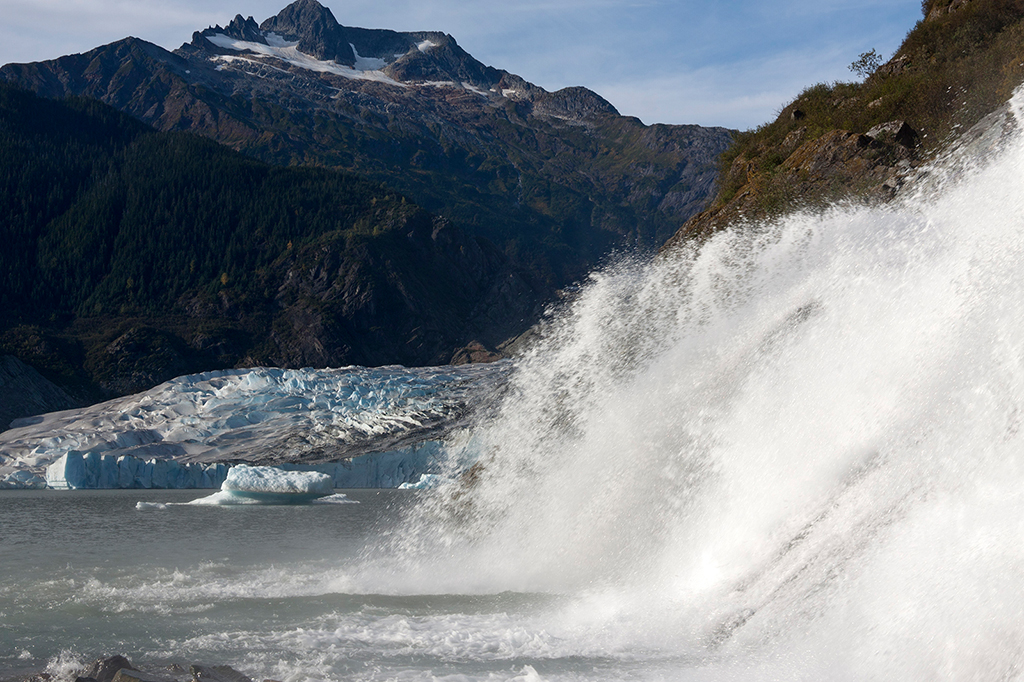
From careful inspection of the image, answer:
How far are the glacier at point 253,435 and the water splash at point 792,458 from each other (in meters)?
60.6

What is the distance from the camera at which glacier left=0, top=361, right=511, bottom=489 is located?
79.1 m

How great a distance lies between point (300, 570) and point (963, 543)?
17.7m

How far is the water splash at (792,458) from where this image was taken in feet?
29.9

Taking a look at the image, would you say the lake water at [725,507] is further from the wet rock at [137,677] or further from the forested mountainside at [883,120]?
the forested mountainside at [883,120]

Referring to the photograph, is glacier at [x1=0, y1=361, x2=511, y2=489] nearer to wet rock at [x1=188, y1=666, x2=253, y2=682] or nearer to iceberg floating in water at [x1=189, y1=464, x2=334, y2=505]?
iceberg floating in water at [x1=189, y1=464, x2=334, y2=505]

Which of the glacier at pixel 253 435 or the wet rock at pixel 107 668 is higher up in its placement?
the glacier at pixel 253 435

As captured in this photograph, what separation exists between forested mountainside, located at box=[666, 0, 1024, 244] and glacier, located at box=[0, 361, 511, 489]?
168 ft

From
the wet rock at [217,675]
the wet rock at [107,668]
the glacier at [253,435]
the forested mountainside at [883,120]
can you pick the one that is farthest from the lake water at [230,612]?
the glacier at [253,435]

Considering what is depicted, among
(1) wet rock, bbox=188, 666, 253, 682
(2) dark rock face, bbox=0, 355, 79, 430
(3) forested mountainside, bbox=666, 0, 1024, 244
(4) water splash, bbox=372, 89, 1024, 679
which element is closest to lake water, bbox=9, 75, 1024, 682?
(4) water splash, bbox=372, 89, 1024, 679

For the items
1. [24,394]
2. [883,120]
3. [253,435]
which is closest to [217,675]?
[883,120]

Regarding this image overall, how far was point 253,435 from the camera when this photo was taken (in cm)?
8350

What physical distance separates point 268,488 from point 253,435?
17.6 meters

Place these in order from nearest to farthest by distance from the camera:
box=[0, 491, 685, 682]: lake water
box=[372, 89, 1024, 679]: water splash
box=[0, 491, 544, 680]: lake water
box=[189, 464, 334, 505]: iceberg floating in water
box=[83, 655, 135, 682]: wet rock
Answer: box=[372, 89, 1024, 679]: water splash
box=[83, 655, 135, 682]: wet rock
box=[0, 491, 685, 682]: lake water
box=[0, 491, 544, 680]: lake water
box=[189, 464, 334, 505]: iceberg floating in water

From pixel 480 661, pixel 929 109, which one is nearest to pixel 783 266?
pixel 480 661
